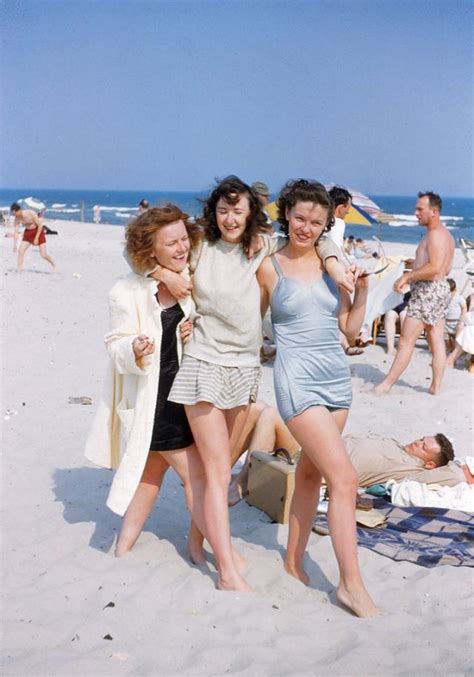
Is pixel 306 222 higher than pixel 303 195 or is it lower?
lower

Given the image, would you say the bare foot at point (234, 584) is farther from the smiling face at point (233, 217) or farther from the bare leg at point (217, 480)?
the smiling face at point (233, 217)

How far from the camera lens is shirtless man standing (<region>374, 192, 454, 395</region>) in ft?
23.5

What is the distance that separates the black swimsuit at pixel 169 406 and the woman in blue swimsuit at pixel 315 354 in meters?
0.45

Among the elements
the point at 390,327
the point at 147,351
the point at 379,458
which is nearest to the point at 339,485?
the point at 147,351

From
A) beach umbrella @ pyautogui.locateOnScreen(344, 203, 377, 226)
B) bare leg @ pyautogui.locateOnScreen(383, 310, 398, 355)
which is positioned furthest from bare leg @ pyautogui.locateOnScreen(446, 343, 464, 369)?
beach umbrella @ pyautogui.locateOnScreen(344, 203, 377, 226)

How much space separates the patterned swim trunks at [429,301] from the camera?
288 inches

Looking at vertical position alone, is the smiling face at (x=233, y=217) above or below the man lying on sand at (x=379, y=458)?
above

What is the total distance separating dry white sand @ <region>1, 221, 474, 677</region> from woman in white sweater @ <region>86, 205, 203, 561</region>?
43 cm

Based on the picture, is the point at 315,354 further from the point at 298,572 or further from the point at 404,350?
the point at 404,350

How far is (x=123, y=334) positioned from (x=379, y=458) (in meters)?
2.16

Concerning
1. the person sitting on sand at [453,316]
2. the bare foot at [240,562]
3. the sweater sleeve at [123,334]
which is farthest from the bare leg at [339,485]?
the person sitting on sand at [453,316]

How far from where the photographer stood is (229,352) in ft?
11.3

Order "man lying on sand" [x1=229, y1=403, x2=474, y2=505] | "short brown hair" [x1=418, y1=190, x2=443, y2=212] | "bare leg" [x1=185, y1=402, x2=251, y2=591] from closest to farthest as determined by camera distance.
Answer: "bare leg" [x1=185, y1=402, x2=251, y2=591]
"man lying on sand" [x1=229, y1=403, x2=474, y2=505]
"short brown hair" [x1=418, y1=190, x2=443, y2=212]

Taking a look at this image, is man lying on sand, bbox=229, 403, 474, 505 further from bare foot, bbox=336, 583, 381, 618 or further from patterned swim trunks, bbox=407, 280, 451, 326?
patterned swim trunks, bbox=407, 280, 451, 326
